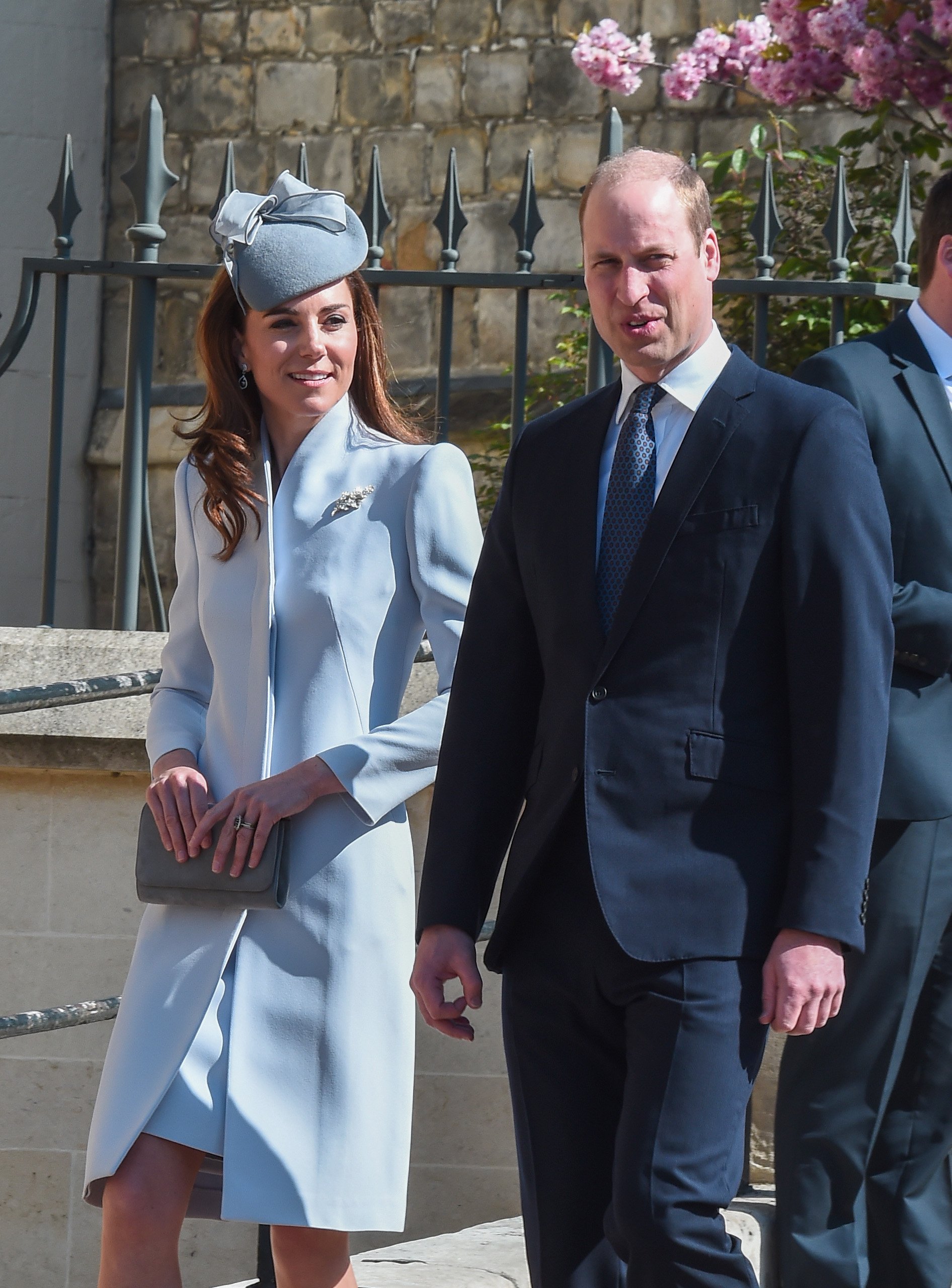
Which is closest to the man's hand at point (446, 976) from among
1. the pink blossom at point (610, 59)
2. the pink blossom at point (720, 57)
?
the pink blossom at point (720, 57)

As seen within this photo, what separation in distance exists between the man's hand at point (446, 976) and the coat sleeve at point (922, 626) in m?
0.86

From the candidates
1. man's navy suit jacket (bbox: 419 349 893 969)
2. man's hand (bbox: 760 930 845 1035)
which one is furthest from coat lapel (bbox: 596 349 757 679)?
man's hand (bbox: 760 930 845 1035)

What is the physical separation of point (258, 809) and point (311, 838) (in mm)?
98

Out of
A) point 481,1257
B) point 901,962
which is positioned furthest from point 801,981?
point 481,1257

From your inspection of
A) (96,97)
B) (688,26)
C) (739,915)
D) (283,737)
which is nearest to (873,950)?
(739,915)

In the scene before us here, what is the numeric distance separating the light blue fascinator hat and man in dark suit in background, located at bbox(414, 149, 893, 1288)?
0.45m

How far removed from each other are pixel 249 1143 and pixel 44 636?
171cm

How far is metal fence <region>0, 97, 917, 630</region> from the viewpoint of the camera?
12.3 feet

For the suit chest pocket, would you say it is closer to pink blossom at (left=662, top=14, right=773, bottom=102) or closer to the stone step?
the stone step

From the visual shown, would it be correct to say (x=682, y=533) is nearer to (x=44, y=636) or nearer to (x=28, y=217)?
(x=44, y=636)

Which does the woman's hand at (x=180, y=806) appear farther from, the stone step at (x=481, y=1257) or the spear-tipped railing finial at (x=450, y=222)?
the spear-tipped railing finial at (x=450, y=222)

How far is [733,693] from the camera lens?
2.11 m

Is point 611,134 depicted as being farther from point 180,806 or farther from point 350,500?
point 180,806

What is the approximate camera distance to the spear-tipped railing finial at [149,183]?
3.84 meters
